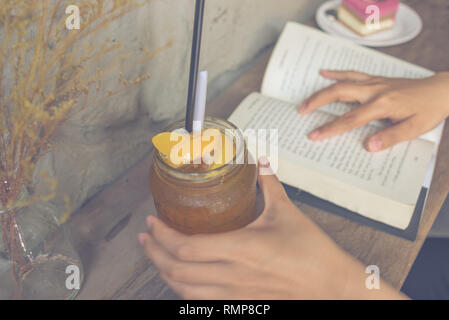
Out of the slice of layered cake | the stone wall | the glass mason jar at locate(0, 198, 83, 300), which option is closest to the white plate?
the slice of layered cake

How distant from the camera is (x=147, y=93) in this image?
0.79 m

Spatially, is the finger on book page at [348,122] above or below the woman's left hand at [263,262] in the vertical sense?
above

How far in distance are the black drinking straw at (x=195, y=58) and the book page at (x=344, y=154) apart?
250 mm

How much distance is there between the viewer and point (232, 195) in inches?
21.1

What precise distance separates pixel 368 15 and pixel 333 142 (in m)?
0.47

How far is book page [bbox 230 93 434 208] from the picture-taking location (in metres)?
0.69

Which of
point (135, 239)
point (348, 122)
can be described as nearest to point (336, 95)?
point (348, 122)

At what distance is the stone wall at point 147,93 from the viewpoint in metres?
0.68

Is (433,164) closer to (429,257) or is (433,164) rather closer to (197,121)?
(429,257)

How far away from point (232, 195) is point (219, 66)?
53 cm

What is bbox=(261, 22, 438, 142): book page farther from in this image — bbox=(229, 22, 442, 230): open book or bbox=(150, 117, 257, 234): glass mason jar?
bbox=(150, 117, 257, 234): glass mason jar
